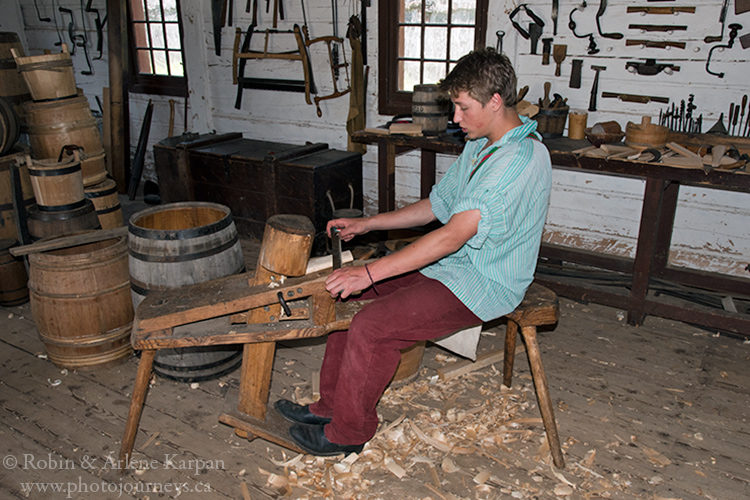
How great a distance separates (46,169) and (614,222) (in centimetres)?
440

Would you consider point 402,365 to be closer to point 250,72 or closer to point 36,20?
point 250,72

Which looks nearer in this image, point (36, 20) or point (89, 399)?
point (89, 399)

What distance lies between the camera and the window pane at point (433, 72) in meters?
5.42

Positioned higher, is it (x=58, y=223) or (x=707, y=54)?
(x=707, y=54)

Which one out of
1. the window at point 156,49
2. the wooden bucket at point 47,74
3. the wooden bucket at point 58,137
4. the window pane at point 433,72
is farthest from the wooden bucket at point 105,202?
the window pane at point 433,72

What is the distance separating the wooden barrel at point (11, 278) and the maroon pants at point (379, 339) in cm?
307

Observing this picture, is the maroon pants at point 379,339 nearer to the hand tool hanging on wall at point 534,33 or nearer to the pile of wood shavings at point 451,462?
the pile of wood shavings at point 451,462

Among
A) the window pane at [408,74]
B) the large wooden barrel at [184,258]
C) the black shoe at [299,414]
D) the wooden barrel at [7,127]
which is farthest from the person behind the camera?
the window pane at [408,74]

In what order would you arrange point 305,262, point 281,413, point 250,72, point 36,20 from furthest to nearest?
point 36,20, point 250,72, point 281,413, point 305,262

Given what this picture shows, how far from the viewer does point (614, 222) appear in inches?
198

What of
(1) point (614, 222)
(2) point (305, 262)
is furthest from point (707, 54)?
(2) point (305, 262)

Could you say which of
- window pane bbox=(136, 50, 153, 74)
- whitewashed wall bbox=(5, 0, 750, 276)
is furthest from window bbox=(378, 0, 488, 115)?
window pane bbox=(136, 50, 153, 74)

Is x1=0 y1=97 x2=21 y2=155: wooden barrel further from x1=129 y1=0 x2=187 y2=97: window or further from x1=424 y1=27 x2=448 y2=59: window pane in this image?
x1=424 y1=27 x2=448 y2=59: window pane

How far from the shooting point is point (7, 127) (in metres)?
4.60
